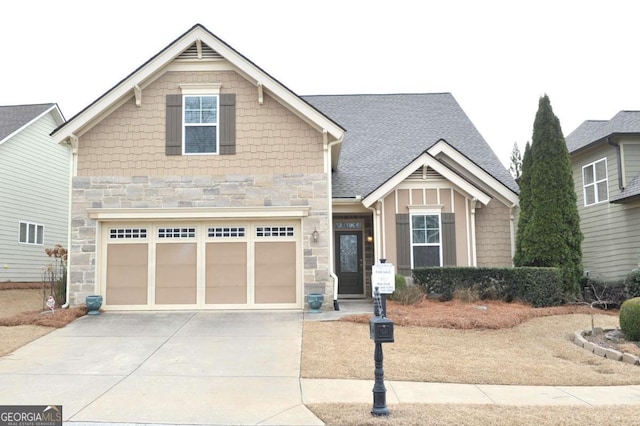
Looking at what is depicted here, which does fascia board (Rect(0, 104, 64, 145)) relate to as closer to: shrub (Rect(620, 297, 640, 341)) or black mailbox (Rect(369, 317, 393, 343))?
black mailbox (Rect(369, 317, 393, 343))

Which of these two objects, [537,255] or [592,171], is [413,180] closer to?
[537,255]

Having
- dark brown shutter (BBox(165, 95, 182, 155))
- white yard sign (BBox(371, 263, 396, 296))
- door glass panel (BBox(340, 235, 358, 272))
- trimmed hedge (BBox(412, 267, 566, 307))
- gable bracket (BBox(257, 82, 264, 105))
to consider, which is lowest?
trimmed hedge (BBox(412, 267, 566, 307))

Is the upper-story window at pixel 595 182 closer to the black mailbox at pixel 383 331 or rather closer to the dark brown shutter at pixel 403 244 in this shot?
the dark brown shutter at pixel 403 244

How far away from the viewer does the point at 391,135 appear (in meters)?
19.3

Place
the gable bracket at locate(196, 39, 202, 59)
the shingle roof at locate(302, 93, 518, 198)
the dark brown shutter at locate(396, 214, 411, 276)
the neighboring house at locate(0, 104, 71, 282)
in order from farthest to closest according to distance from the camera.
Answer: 1. the neighboring house at locate(0, 104, 71, 282)
2. the shingle roof at locate(302, 93, 518, 198)
3. the dark brown shutter at locate(396, 214, 411, 276)
4. the gable bracket at locate(196, 39, 202, 59)

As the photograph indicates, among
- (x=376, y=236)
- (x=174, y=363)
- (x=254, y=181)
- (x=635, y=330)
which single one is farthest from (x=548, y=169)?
(x=174, y=363)

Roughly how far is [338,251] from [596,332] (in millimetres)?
7887

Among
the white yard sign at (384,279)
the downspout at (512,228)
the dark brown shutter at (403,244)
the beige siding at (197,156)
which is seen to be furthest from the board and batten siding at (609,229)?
the white yard sign at (384,279)

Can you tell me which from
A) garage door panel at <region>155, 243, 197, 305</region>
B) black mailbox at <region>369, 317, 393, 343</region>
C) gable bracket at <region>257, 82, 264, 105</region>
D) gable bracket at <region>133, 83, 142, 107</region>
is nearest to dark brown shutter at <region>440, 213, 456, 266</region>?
gable bracket at <region>257, 82, 264, 105</region>

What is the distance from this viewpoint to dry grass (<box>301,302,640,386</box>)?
830cm

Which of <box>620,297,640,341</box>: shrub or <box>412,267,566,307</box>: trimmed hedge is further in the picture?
<box>412,267,566,307</box>: trimmed hedge

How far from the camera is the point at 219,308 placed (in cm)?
1381

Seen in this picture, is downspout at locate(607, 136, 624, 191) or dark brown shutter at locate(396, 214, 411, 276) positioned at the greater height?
downspout at locate(607, 136, 624, 191)

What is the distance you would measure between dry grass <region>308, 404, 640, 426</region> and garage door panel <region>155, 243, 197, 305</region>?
Answer: 777 cm
